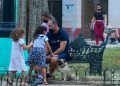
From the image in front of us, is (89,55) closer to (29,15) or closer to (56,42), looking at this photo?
(56,42)

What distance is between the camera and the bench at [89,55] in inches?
603

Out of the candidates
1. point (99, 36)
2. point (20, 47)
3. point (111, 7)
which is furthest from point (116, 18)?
point (20, 47)

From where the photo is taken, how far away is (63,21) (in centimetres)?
4088

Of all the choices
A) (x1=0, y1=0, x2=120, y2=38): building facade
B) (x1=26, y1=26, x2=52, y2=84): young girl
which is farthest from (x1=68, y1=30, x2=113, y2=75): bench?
(x1=0, y1=0, x2=120, y2=38): building facade

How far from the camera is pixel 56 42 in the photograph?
1450 centimetres

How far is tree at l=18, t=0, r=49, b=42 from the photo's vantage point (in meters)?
17.2

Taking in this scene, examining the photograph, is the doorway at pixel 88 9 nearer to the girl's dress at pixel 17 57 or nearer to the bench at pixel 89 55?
the bench at pixel 89 55

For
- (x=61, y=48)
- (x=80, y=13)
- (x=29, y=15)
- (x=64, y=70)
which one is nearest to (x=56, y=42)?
(x=61, y=48)

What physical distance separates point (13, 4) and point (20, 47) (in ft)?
9.98

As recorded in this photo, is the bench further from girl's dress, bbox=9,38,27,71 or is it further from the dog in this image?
girl's dress, bbox=9,38,27,71

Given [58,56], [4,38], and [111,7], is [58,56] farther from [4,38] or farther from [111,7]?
[111,7]

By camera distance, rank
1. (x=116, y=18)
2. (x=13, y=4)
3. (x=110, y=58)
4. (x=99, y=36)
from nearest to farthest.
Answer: (x=13, y=4), (x=110, y=58), (x=99, y=36), (x=116, y=18)

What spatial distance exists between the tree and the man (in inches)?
106

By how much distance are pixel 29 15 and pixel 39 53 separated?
3768 mm
